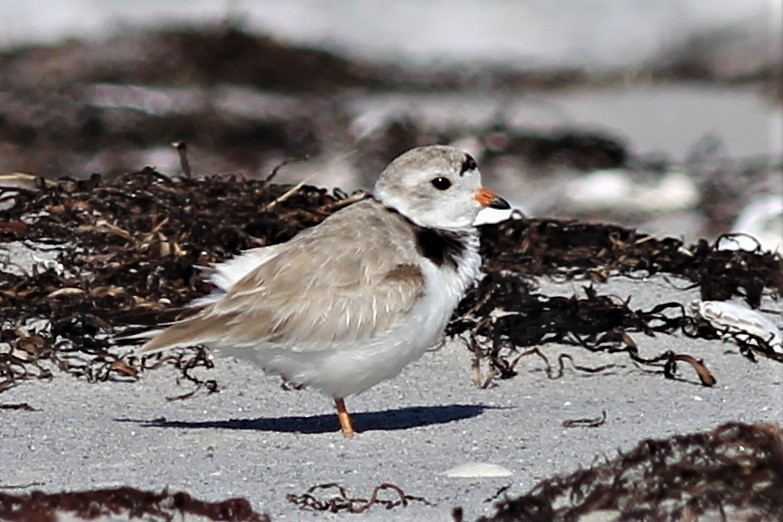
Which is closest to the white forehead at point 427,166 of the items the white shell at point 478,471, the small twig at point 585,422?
the small twig at point 585,422

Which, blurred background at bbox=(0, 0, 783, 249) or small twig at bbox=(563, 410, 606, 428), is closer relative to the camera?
small twig at bbox=(563, 410, 606, 428)

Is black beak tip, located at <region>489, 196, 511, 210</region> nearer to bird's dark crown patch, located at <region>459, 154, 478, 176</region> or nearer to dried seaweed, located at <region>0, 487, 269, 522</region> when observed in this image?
bird's dark crown patch, located at <region>459, 154, 478, 176</region>

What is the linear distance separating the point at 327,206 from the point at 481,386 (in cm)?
120

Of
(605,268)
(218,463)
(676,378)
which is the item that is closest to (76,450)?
(218,463)

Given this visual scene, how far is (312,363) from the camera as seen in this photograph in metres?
3.58

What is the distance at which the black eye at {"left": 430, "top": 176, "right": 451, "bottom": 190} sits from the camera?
3864 mm

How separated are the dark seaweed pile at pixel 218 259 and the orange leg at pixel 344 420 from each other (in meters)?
0.46

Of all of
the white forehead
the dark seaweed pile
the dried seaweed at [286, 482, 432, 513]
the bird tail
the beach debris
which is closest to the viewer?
the dried seaweed at [286, 482, 432, 513]

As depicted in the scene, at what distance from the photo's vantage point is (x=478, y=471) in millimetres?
3188

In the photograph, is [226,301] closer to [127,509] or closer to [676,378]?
[127,509]

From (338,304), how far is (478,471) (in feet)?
2.02

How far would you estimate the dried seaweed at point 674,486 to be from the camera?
2.77 meters

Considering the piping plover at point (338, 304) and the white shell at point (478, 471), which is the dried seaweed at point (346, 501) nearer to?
the white shell at point (478, 471)

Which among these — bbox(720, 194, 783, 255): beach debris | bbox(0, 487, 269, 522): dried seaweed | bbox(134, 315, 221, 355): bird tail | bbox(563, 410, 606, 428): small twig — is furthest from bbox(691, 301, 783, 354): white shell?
bbox(0, 487, 269, 522): dried seaweed
